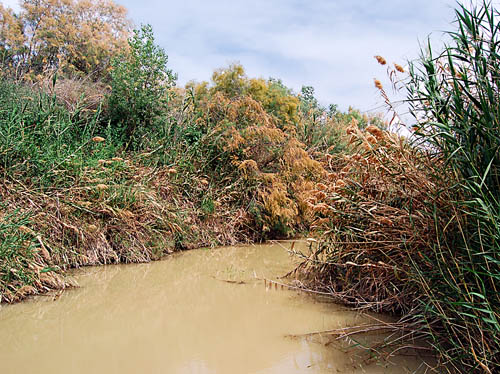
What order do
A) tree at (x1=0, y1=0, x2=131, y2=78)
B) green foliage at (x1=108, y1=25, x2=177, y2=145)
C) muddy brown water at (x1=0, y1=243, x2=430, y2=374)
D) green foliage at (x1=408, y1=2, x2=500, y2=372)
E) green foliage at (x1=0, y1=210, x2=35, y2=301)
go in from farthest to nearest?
tree at (x1=0, y1=0, x2=131, y2=78) → green foliage at (x1=108, y1=25, x2=177, y2=145) → green foliage at (x1=0, y1=210, x2=35, y2=301) → muddy brown water at (x1=0, y1=243, x2=430, y2=374) → green foliage at (x1=408, y1=2, x2=500, y2=372)

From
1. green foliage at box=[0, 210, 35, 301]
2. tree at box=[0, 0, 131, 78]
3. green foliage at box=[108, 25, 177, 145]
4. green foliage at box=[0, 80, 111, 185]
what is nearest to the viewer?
green foliage at box=[0, 210, 35, 301]

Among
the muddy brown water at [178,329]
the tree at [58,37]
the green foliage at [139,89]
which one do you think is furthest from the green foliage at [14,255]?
the tree at [58,37]

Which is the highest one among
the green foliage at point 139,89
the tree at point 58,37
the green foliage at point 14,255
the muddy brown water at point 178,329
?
the tree at point 58,37

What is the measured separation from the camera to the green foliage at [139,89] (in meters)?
9.66

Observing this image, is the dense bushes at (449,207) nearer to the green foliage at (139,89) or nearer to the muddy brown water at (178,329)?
the muddy brown water at (178,329)

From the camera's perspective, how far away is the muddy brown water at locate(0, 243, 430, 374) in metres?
3.23

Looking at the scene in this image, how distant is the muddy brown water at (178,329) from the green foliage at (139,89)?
14.3ft

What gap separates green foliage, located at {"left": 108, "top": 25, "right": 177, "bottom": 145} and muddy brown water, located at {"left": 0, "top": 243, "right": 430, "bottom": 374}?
14.3ft

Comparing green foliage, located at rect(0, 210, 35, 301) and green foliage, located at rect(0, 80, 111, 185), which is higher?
green foliage, located at rect(0, 80, 111, 185)

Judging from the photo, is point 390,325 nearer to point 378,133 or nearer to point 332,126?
point 378,133

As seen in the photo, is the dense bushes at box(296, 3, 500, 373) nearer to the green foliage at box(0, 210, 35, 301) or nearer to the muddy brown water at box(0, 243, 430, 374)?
the muddy brown water at box(0, 243, 430, 374)

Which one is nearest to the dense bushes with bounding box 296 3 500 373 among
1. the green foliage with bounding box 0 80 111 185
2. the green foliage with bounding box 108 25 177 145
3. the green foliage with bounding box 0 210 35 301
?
the green foliage with bounding box 0 210 35 301

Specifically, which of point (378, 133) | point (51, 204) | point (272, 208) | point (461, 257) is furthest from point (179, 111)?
point (461, 257)

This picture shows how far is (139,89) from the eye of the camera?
9766mm
